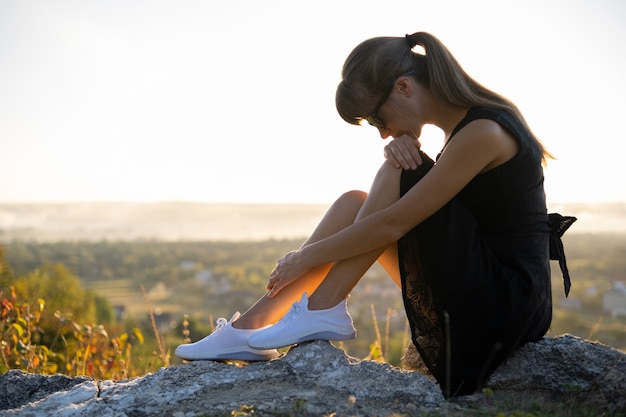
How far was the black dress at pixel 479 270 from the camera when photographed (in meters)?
2.59

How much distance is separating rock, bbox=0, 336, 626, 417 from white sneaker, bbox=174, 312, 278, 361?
0.15 feet

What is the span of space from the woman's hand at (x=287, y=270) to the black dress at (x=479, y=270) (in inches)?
19.7

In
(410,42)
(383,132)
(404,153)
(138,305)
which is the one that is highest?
(410,42)

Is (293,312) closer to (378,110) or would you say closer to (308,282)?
(308,282)

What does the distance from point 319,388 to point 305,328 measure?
13.8 inches

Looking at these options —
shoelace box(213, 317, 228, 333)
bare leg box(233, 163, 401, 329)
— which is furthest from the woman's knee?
shoelace box(213, 317, 228, 333)

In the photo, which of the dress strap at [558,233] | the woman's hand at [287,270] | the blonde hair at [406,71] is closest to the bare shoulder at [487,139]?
the blonde hair at [406,71]

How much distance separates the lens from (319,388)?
2.59 meters

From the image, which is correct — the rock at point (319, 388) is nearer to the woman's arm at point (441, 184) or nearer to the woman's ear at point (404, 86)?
the woman's arm at point (441, 184)

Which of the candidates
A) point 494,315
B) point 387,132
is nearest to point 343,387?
point 494,315

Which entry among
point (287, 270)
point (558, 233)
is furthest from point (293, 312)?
point (558, 233)

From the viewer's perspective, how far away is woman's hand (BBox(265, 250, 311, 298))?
2936 mm

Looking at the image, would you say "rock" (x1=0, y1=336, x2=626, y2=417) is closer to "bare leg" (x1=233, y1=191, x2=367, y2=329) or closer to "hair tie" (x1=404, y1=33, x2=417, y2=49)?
"bare leg" (x1=233, y1=191, x2=367, y2=329)

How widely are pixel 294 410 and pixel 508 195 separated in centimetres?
132
